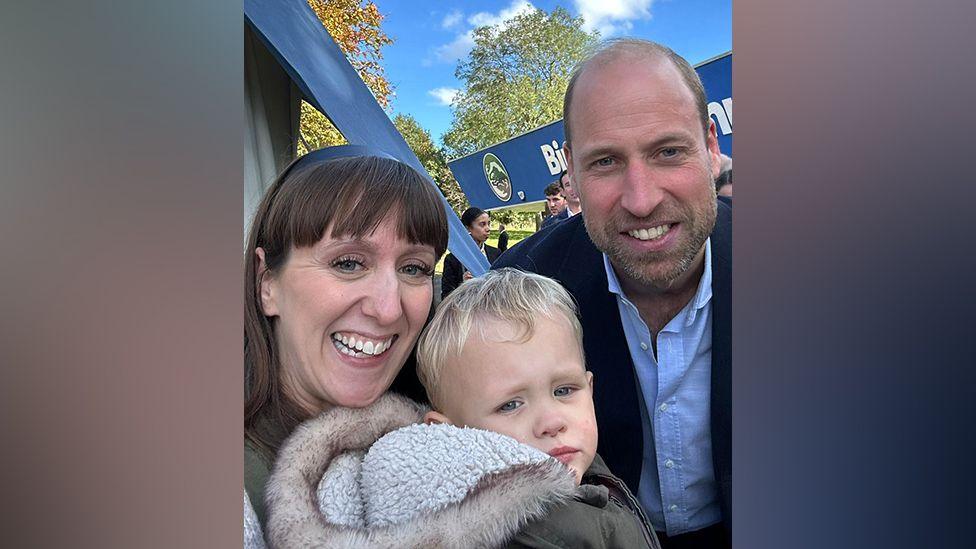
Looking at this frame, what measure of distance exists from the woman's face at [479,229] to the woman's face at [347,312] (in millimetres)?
727

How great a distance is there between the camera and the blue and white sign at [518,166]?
3.88 ft

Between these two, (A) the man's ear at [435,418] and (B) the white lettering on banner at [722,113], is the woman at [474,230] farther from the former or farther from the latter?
(B) the white lettering on banner at [722,113]

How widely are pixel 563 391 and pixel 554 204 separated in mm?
635

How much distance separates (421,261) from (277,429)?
0.37 metres

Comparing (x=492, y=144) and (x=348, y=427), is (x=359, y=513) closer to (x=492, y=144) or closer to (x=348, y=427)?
(x=348, y=427)

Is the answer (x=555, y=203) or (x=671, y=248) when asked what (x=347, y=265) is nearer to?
(x=671, y=248)

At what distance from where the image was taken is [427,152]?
4.11 ft

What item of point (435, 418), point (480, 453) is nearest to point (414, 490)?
point (480, 453)

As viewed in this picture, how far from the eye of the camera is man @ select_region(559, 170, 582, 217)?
1.25 meters

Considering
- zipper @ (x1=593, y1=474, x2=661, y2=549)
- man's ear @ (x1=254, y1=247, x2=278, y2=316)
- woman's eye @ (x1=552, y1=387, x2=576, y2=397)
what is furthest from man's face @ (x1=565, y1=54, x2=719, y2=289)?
man's ear @ (x1=254, y1=247, x2=278, y2=316)

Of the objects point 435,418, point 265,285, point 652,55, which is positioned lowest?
point 435,418

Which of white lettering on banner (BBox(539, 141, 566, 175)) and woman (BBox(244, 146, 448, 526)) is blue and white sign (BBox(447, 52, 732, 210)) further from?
woman (BBox(244, 146, 448, 526))
